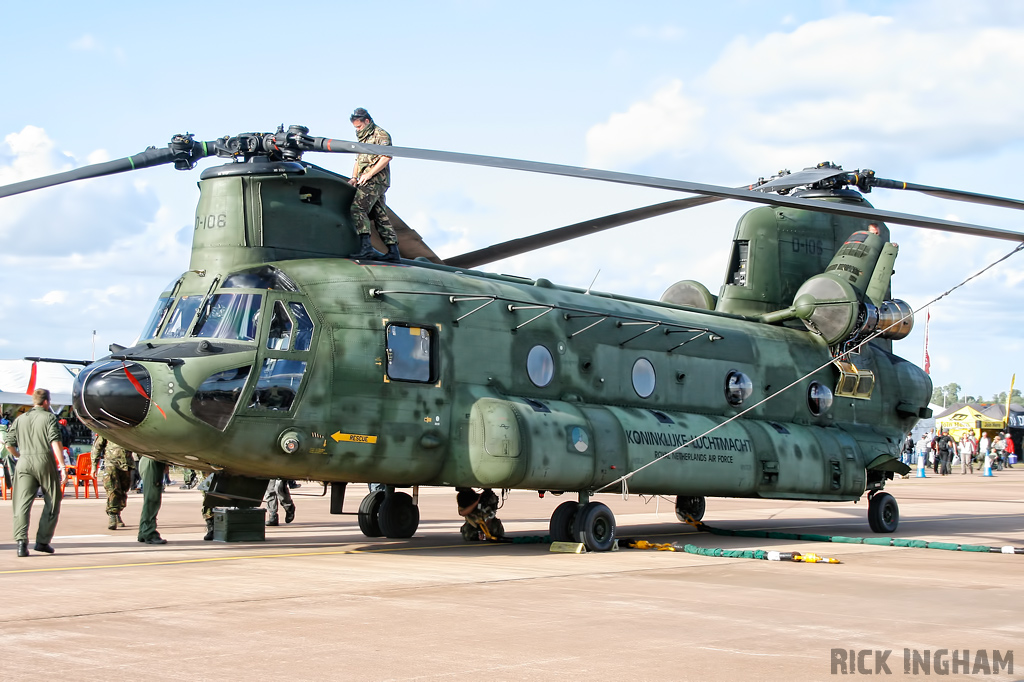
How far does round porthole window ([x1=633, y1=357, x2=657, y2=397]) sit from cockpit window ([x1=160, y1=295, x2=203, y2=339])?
6301 mm

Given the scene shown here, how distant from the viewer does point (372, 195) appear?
44.7 feet

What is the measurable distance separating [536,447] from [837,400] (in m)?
7.70

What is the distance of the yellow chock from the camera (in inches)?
526

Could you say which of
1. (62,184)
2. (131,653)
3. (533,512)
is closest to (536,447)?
(62,184)

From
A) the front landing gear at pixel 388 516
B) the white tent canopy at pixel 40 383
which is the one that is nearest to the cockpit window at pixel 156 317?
the front landing gear at pixel 388 516

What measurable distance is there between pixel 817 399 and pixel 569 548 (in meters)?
6.69

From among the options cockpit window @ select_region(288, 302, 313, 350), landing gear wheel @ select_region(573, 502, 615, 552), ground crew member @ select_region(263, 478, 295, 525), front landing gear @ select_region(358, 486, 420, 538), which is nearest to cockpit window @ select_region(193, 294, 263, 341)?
cockpit window @ select_region(288, 302, 313, 350)

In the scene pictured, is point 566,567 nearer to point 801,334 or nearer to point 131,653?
point 131,653

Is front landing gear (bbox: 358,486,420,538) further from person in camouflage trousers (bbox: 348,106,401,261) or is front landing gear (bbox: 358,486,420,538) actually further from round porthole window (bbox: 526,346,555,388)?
person in camouflage trousers (bbox: 348,106,401,261)

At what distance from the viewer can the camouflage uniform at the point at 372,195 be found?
13.5m

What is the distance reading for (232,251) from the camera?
12.7 m

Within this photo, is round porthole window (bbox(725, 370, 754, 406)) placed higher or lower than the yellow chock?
higher

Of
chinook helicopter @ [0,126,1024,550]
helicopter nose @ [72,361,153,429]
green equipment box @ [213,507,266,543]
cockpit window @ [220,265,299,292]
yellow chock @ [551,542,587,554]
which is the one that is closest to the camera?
helicopter nose @ [72,361,153,429]

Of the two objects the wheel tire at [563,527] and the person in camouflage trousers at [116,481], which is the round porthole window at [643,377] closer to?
the wheel tire at [563,527]
